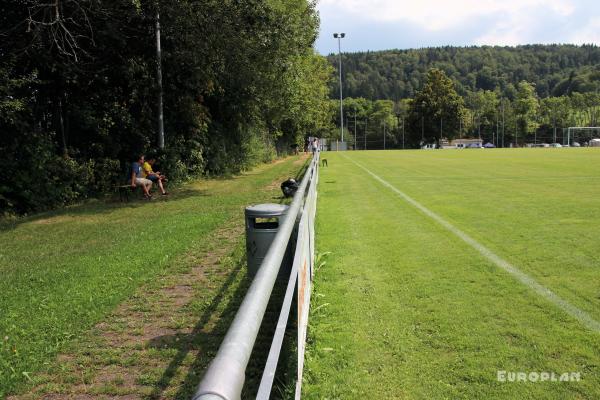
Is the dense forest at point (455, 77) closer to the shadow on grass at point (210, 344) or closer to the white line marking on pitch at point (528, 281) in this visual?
the white line marking on pitch at point (528, 281)

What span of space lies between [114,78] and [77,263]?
413 inches

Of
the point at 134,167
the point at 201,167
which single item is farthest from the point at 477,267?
the point at 201,167

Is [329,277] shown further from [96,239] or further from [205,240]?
[96,239]

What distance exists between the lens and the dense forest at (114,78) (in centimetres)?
1283

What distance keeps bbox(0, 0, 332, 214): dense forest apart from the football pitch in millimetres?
8166

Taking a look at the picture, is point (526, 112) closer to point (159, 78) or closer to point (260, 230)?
point (159, 78)

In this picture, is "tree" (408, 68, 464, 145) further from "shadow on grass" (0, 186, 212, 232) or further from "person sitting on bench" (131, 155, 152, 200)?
"person sitting on bench" (131, 155, 152, 200)

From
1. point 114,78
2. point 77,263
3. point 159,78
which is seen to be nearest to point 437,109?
point 159,78

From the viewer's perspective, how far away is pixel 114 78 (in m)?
16.3

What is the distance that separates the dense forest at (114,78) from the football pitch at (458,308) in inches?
322

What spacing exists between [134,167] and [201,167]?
6995 millimetres

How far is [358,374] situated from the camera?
12.0 ft

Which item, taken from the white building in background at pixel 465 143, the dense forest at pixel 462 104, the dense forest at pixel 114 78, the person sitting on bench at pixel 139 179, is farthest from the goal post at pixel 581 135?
the person sitting on bench at pixel 139 179

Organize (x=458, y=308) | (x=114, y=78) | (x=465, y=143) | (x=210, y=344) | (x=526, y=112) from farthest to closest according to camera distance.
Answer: (x=465, y=143)
(x=526, y=112)
(x=114, y=78)
(x=458, y=308)
(x=210, y=344)
